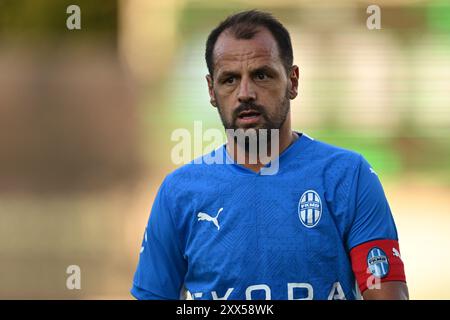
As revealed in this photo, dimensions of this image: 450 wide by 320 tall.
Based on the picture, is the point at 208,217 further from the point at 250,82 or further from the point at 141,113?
the point at 141,113

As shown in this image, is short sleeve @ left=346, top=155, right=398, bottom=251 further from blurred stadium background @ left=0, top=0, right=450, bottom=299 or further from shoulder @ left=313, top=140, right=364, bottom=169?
blurred stadium background @ left=0, top=0, right=450, bottom=299

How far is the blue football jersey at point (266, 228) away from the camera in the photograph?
2176 mm

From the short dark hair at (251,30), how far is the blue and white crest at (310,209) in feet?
1.36

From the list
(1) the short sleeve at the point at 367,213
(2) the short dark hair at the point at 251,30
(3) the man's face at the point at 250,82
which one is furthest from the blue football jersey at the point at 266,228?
(2) the short dark hair at the point at 251,30

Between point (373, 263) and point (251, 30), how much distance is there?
30.0 inches

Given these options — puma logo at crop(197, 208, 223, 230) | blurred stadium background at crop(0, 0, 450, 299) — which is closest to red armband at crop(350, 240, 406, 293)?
puma logo at crop(197, 208, 223, 230)

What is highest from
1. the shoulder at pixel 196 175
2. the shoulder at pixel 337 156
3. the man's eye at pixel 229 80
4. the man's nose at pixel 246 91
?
the man's eye at pixel 229 80

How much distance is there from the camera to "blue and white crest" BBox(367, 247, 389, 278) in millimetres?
2131

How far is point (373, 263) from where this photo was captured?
2129 millimetres

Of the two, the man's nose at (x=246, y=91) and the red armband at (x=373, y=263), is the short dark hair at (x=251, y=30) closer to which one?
the man's nose at (x=246, y=91)

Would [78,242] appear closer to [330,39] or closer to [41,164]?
[41,164]

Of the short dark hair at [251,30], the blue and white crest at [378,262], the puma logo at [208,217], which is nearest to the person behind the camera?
the blue and white crest at [378,262]

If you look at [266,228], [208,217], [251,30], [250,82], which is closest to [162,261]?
[208,217]

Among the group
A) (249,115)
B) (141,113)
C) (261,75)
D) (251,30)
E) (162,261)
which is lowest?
(162,261)
